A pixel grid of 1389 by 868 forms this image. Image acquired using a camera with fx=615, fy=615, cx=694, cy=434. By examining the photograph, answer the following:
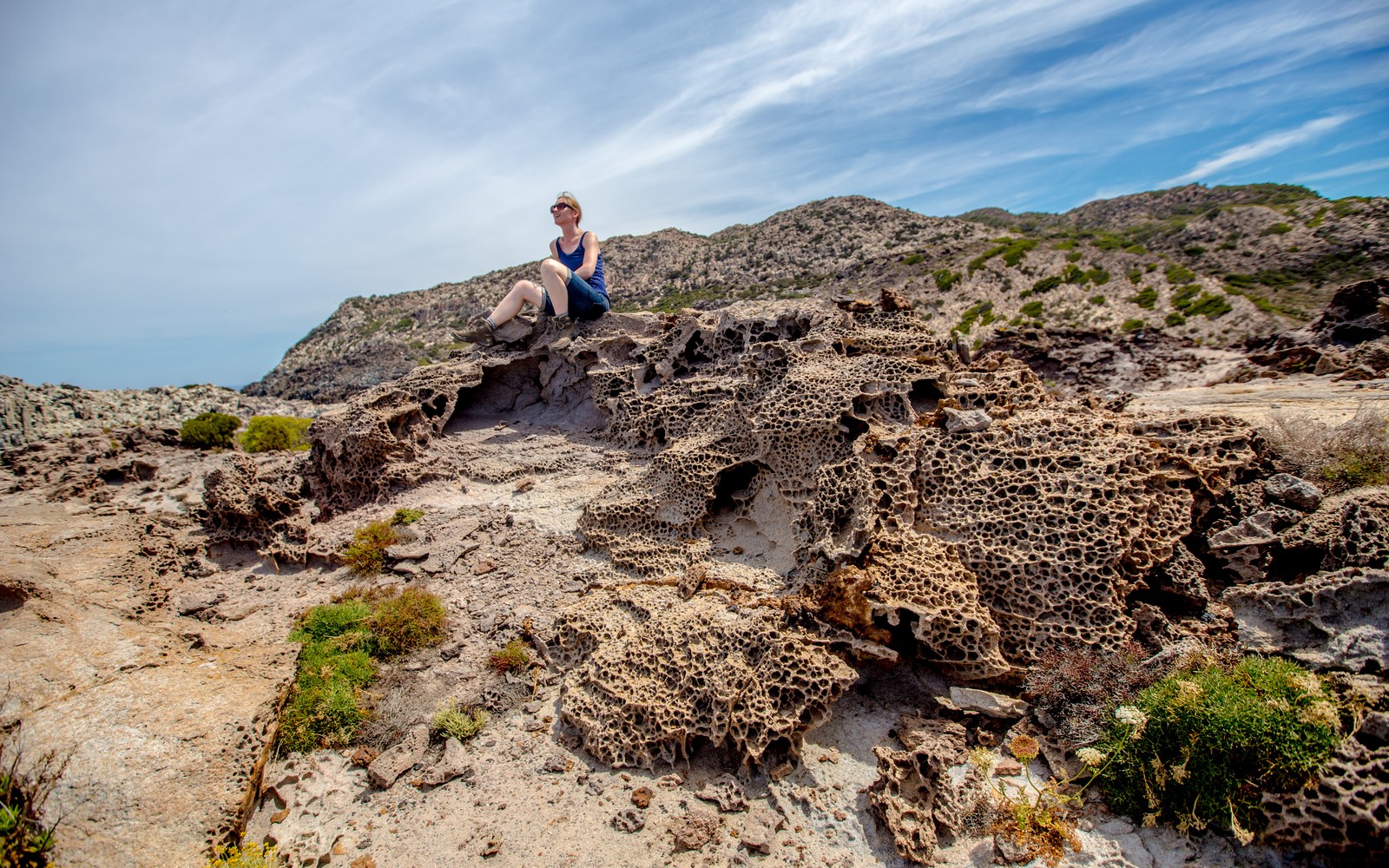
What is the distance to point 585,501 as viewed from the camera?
303 inches

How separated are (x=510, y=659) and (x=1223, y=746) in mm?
5113

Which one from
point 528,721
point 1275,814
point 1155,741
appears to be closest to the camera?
point 1275,814

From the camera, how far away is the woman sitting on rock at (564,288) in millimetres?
9836

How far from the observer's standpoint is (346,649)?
18.6ft

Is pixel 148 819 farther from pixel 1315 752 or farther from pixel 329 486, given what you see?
pixel 1315 752

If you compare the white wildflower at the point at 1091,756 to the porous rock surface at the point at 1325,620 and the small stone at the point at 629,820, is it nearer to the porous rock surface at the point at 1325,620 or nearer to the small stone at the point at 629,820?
the porous rock surface at the point at 1325,620

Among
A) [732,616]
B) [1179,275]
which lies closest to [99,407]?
[732,616]

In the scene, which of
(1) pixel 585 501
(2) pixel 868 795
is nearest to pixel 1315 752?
(2) pixel 868 795

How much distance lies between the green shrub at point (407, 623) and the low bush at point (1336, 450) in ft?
27.4

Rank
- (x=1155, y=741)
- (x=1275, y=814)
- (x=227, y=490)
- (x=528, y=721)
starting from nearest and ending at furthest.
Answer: (x=1275, y=814) → (x=1155, y=741) → (x=528, y=721) → (x=227, y=490)

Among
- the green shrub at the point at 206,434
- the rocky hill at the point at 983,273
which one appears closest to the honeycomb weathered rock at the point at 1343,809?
the green shrub at the point at 206,434

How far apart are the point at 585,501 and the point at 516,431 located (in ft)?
8.88

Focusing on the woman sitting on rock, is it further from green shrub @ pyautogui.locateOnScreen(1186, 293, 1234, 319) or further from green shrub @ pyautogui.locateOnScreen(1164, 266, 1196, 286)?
green shrub @ pyautogui.locateOnScreen(1164, 266, 1196, 286)

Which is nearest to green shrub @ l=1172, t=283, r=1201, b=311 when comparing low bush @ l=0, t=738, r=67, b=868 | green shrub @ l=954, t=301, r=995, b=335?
green shrub @ l=954, t=301, r=995, b=335
